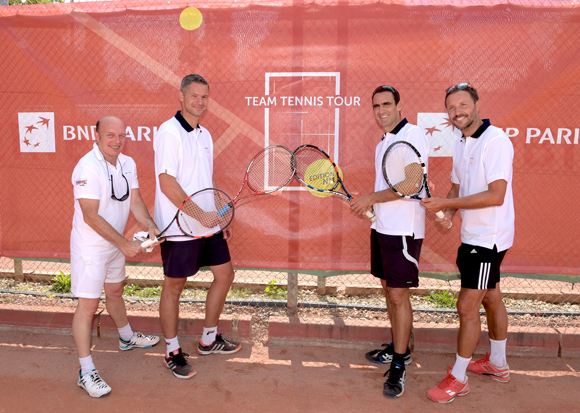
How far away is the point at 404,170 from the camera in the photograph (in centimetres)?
306

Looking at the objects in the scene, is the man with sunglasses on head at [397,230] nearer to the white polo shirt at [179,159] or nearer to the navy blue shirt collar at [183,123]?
the white polo shirt at [179,159]

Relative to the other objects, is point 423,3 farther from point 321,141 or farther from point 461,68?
point 321,141

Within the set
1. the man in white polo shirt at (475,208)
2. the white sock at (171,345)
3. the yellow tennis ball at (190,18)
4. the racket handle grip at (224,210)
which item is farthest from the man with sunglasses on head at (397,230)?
the yellow tennis ball at (190,18)

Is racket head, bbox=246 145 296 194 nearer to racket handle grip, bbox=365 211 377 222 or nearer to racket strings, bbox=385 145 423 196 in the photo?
racket handle grip, bbox=365 211 377 222

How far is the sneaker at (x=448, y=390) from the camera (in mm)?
3029

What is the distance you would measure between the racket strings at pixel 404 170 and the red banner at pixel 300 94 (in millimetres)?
708

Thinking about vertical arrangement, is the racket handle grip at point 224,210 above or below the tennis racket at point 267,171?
below

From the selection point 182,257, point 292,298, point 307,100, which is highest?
point 307,100

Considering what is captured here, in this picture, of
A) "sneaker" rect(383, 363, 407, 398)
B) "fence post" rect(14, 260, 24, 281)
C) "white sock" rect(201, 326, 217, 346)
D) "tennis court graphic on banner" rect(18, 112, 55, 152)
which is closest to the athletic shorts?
"sneaker" rect(383, 363, 407, 398)

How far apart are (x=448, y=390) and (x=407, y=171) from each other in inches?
63.1

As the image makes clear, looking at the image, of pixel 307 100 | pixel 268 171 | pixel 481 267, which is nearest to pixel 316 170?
Answer: pixel 268 171

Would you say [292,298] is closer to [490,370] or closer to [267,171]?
→ [267,171]

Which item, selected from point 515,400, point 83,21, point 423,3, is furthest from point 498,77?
point 83,21

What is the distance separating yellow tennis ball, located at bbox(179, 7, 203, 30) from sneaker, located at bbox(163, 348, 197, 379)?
2.79 meters
